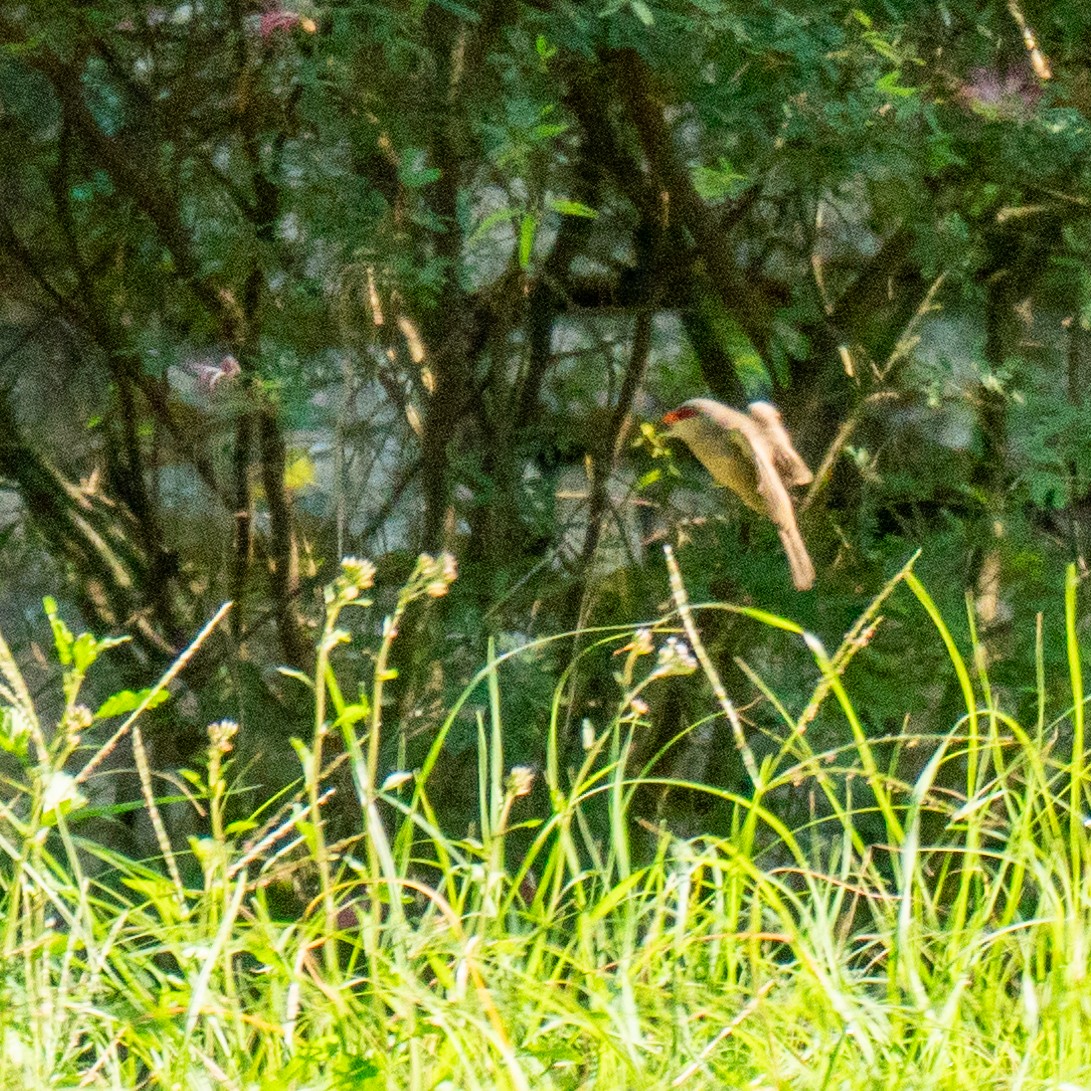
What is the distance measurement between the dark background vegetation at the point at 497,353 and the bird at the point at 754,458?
1.08ft

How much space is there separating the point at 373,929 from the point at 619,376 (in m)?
1.66

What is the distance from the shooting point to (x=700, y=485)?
3.06 metres

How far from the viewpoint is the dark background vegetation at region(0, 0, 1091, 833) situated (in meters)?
2.67

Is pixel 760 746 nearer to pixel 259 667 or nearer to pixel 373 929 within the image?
pixel 259 667

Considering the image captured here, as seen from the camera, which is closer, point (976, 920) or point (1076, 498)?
point (976, 920)

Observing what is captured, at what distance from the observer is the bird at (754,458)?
251 centimetres

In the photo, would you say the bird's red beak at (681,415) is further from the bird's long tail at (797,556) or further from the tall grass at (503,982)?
the tall grass at (503,982)

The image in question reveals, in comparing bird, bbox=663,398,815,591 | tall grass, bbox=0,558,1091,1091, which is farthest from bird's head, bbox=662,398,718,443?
tall grass, bbox=0,558,1091,1091

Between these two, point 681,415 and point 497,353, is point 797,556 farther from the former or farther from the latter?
point 497,353

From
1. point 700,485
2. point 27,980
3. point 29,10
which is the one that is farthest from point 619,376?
point 27,980

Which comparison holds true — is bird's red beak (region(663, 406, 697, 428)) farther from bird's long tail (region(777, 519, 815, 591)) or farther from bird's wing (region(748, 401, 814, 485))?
bird's long tail (region(777, 519, 815, 591))

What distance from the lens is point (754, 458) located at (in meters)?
2.49

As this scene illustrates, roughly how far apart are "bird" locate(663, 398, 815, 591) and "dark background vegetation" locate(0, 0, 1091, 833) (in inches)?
13.0

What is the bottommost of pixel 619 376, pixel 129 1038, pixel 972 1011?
pixel 972 1011
